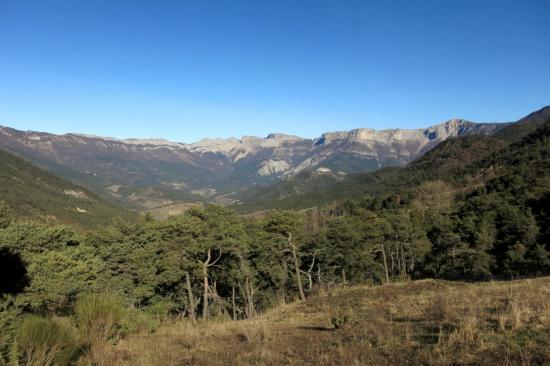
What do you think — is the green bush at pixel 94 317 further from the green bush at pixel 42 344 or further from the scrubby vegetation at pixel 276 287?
the green bush at pixel 42 344

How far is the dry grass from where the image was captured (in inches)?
242

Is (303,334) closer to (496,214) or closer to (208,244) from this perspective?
(208,244)

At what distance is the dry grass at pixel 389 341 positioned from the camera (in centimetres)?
615

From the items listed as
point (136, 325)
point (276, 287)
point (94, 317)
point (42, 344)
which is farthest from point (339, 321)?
point (276, 287)

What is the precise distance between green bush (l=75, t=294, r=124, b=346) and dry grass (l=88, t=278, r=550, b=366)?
19.0 inches

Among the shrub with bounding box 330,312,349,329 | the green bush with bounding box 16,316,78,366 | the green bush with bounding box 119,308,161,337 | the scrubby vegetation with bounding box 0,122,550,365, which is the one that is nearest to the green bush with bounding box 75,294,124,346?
the scrubby vegetation with bounding box 0,122,550,365

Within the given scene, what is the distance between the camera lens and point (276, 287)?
154ft

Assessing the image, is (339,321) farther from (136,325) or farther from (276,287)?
(276,287)

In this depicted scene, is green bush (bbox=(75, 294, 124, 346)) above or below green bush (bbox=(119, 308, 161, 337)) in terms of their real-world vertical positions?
above

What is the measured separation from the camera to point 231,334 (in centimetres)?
1140

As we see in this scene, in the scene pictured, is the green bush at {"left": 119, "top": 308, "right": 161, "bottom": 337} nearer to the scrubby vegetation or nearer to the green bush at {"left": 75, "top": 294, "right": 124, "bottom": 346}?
the scrubby vegetation

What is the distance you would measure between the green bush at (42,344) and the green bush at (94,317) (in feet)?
6.53

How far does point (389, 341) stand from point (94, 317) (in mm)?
6915

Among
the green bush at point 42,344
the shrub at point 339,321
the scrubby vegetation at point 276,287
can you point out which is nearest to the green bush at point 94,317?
the scrubby vegetation at point 276,287
